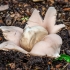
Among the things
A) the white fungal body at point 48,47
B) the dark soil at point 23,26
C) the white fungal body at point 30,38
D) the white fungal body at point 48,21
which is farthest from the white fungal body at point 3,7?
the white fungal body at point 48,47

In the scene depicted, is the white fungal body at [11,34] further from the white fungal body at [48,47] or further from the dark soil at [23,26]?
the dark soil at [23,26]

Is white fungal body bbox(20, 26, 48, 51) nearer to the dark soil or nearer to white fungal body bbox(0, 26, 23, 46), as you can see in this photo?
white fungal body bbox(0, 26, 23, 46)

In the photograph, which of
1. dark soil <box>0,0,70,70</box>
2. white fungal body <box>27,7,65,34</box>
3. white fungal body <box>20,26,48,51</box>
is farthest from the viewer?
dark soil <box>0,0,70,70</box>

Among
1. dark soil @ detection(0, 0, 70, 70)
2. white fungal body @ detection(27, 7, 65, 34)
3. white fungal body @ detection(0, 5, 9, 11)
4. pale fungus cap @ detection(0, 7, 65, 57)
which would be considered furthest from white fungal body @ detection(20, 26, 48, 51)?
white fungal body @ detection(0, 5, 9, 11)

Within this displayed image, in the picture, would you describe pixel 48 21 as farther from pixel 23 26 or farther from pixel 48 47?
pixel 23 26

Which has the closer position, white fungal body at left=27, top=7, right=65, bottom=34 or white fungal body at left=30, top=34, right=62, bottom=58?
white fungal body at left=30, top=34, right=62, bottom=58

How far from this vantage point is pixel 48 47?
1561 millimetres

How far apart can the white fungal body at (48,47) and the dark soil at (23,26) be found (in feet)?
1.63

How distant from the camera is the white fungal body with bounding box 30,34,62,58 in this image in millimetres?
1530

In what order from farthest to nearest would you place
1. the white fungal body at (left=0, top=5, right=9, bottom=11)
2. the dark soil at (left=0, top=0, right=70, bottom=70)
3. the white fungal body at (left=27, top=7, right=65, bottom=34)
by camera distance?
the white fungal body at (left=0, top=5, right=9, bottom=11) → the dark soil at (left=0, top=0, right=70, bottom=70) → the white fungal body at (left=27, top=7, right=65, bottom=34)

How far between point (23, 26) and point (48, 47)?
4.36ft

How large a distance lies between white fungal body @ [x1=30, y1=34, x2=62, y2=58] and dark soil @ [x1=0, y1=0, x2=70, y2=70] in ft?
1.63

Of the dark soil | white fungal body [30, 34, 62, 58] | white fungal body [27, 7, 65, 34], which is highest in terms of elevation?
white fungal body [27, 7, 65, 34]

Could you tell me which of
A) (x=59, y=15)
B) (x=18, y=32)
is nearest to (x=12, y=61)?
(x=18, y=32)
